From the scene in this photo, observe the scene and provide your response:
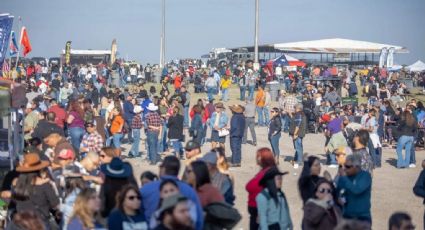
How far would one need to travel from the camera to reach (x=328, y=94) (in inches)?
1129

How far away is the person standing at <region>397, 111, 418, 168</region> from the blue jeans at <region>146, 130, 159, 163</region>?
6.25 m

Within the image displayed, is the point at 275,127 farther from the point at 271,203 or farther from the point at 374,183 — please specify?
the point at 271,203

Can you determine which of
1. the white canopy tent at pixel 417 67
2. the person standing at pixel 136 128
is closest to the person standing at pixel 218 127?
the person standing at pixel 136 128

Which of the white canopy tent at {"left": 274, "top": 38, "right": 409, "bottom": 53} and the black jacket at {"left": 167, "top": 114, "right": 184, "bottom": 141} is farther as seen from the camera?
the white canopy tent at {"left": 274, "top": 38, "right": 409, "bottom": 53}

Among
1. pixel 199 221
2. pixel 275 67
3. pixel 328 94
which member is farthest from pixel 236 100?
pixel 199 221

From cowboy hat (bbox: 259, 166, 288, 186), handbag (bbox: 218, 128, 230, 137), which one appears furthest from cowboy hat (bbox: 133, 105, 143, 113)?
cowboy hat (bbox: 259, 166, 288, 186)

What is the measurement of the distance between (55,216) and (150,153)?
972 cm

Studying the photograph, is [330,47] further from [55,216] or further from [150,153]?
[55,216]

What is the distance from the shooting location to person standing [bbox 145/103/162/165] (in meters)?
18.7

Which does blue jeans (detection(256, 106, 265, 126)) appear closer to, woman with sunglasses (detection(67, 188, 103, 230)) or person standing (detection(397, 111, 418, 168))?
person standing (detection(397, 111, 418, 168))

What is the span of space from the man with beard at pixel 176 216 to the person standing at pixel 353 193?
3534mm

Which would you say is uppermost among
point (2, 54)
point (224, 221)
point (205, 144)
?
point (2, 54)

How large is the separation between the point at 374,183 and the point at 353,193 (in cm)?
898

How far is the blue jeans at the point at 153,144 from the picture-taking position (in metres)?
19.0
